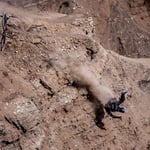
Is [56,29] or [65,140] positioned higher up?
[56,29]

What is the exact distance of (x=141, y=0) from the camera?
70.3 ft

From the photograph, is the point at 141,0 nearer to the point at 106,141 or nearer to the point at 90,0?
the point at 90,0

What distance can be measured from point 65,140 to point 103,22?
8.91 m

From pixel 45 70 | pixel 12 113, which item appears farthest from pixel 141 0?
pixel 12 113

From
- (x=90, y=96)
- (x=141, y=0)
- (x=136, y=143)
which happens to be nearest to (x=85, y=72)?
(x=90, y=96)

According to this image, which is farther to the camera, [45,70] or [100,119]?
[100,119]

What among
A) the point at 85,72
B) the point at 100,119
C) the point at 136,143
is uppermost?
the point at 85,72

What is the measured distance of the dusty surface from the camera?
9.66 metres

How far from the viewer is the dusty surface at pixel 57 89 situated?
9656mm

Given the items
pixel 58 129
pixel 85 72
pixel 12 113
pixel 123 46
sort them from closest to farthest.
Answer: pixel 12 113 < pixel 58 129 < pixel 85 72 < pixel 123 46

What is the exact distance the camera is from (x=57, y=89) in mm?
10805

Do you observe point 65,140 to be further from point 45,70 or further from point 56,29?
point 56,29

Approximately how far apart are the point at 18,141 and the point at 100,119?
123 inches

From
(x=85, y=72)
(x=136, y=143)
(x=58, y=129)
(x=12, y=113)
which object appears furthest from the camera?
(x=136, y=143)
